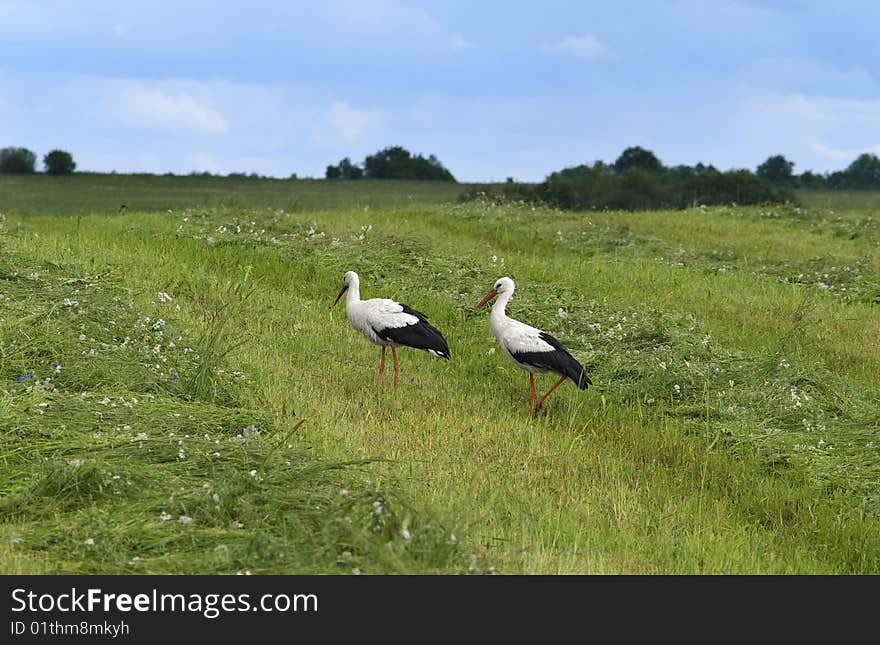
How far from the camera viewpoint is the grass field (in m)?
7.84

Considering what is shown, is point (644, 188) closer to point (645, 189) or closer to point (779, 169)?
point (645, 189)

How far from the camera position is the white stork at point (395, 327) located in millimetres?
13336

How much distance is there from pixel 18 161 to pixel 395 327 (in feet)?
158

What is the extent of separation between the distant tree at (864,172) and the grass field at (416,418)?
56.0 metres

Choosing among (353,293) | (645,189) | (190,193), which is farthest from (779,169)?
(353,293)

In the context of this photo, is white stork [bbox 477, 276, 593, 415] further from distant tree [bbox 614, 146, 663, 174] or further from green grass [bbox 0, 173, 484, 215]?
distant tree [bbox 614, 146, 663, 174]

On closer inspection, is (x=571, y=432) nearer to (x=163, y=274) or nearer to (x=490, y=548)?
(x=490, y=548)

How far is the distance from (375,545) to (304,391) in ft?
18.9

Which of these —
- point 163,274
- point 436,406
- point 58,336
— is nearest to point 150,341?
point 58,336

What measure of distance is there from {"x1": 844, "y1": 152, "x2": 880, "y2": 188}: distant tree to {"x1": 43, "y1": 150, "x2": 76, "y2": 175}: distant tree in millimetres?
50277

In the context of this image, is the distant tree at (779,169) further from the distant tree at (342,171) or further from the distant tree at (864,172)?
the distant tree at (342,171)

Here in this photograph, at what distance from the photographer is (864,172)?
260 feet

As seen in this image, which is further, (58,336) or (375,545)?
(58,336)

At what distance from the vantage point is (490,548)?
26.2ft
